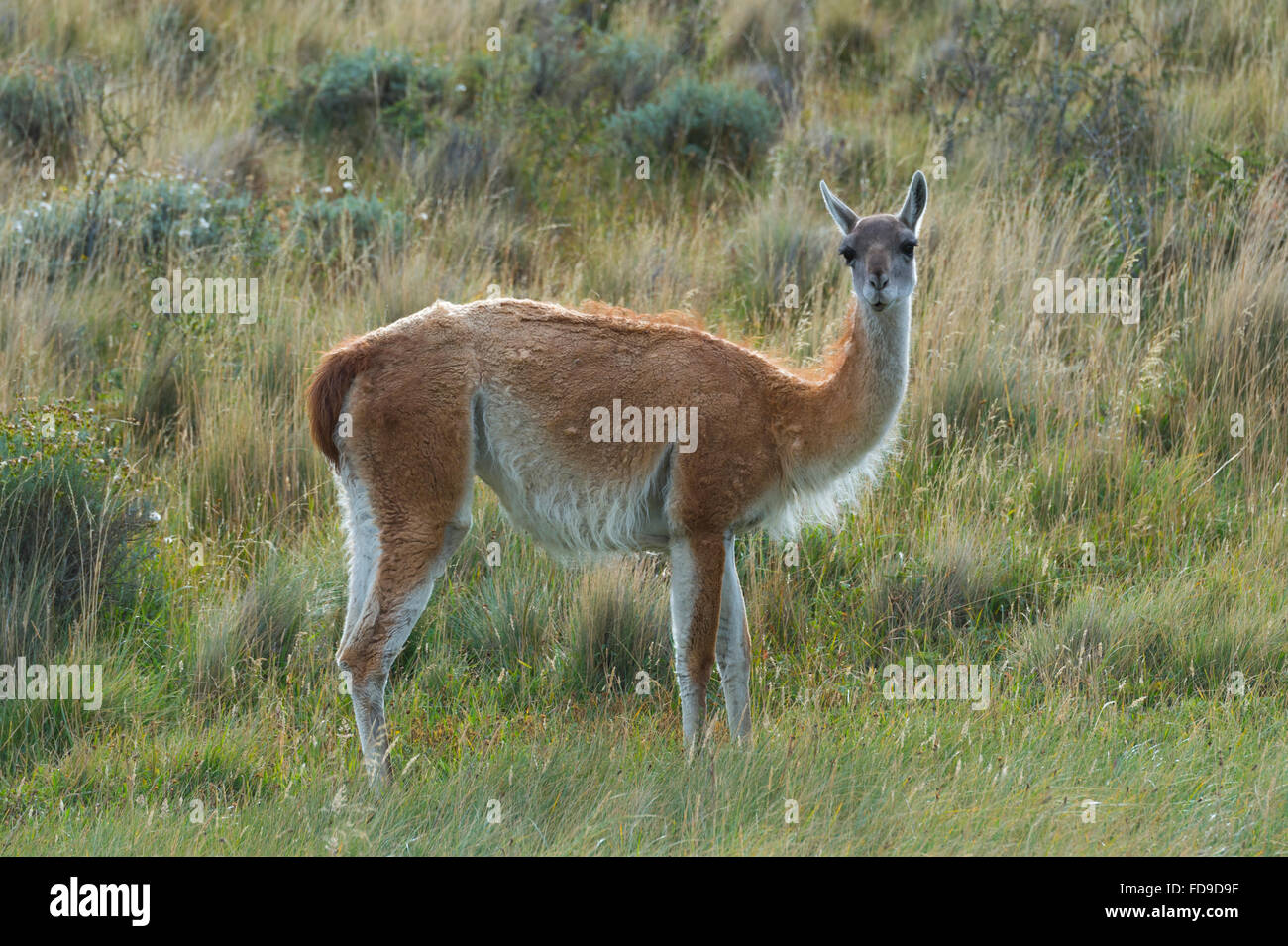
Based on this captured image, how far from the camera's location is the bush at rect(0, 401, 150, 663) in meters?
6.32

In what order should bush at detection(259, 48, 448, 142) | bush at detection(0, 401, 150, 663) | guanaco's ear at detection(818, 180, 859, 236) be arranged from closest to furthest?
guanaco's ear at detection(818, 180, 859, 236) → bush at detection(0, 401, 150, 663) → bush at detection(259, 48, 448, 142)

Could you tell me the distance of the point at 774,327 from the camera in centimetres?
920

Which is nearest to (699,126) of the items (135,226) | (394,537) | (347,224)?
(347,224)

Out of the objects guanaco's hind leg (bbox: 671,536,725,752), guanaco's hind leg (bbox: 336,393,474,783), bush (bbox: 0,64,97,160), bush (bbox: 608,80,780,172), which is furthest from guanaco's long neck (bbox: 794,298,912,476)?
bush (bbox: 0,64,97,160)

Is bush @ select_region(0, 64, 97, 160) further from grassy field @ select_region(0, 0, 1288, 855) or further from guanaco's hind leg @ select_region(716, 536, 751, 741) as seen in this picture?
guanaco's hind leg @ select_region(716, 536, 751, 741)

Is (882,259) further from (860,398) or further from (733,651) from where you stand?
(733,651)

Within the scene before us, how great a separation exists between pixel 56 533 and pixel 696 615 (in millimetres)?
3092

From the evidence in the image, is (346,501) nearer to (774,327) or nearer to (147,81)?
(774,327)

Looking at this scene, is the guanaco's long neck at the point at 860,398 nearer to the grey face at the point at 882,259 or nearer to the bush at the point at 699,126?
the grey face at the point at 882,259

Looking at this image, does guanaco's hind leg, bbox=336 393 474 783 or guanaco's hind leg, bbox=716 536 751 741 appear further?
guanaco's hind leg, bbox=716 536 751 741

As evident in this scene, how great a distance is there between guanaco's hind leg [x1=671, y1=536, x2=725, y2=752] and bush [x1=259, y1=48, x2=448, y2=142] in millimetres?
7033

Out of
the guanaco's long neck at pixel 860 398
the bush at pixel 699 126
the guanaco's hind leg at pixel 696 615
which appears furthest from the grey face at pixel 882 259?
the bush at pixel 699 126

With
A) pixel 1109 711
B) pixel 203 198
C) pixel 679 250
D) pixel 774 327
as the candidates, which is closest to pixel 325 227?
pixel 203 198

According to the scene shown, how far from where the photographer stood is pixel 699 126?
462 inches
